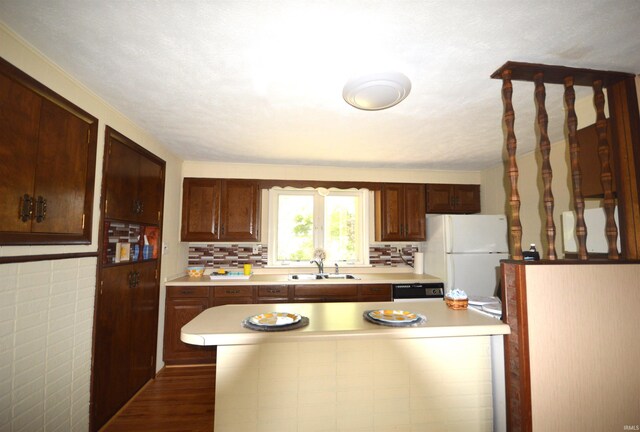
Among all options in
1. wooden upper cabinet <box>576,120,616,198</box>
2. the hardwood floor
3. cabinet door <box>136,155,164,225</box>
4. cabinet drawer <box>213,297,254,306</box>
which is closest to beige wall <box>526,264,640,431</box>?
wooden upper cabinet <box>576,120,616,198</box>

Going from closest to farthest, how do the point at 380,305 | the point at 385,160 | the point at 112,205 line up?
the point at 380,305 < the point at 112,205 < the point at 385,160

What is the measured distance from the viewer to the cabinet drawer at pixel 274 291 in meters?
3.32

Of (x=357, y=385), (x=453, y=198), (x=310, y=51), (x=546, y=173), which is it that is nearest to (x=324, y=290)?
→ (x=357, y=385)

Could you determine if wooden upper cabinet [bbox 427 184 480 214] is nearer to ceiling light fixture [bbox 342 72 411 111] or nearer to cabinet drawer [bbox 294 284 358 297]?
cabinet drawer [bbox 294 284 358 297]

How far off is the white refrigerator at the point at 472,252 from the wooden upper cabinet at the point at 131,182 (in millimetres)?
3266

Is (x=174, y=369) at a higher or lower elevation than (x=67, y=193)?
lower

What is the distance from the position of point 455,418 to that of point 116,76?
111 inches

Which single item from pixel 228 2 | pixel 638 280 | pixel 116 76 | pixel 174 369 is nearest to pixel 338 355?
pixel 638 280

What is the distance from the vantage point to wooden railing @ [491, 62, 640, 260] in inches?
59.1

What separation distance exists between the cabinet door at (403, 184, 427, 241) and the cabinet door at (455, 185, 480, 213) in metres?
0.52

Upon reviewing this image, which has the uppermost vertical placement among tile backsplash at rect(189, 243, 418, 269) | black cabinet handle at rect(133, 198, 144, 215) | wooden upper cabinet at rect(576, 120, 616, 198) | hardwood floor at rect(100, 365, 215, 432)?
wooden upper cabinet at rect(576, 120, 616, 198)

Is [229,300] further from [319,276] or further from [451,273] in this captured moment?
[451,273]

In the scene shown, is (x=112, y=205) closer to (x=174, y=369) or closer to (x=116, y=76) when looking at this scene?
(x=116, y=76)

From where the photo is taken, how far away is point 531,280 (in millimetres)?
1403
